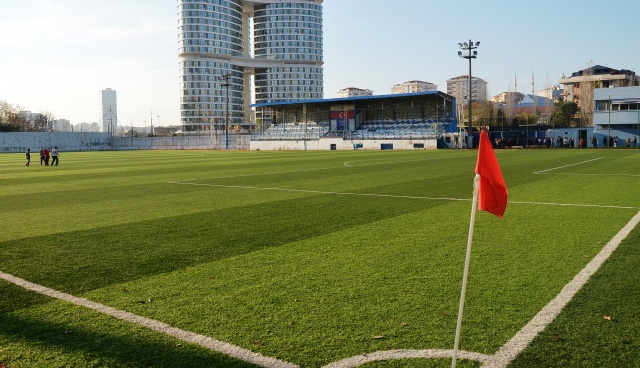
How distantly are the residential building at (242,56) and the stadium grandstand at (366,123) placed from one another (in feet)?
239

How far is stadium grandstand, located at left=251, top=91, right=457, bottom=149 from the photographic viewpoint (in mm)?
63219

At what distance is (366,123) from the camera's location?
7362cm

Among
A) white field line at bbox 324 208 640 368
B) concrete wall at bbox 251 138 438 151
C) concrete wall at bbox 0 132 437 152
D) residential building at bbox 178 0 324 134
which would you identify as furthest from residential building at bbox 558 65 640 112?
white field line at bbox 324 208 640 368

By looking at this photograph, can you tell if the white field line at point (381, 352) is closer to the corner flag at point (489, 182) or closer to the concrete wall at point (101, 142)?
the corner flag at point (489, 182)

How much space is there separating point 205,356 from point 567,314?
9.87 ft

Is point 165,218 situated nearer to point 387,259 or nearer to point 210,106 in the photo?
point 387,259

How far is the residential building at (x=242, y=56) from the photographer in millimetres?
154750

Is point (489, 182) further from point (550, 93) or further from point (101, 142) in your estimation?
point (550, 93)

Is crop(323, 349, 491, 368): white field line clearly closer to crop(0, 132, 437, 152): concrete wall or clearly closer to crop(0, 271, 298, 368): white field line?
crop(0, 271, 298, 368): white field line

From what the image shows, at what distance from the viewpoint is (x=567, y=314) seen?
14.6ft

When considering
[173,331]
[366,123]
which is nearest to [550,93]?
[366,123]

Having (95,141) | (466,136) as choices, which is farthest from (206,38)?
(466,136)

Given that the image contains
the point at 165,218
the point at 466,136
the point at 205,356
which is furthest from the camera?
the point at 466,136

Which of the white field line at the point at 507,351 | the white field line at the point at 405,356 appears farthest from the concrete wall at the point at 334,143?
the white field line at the point at 405,356
